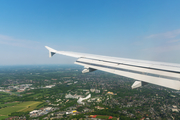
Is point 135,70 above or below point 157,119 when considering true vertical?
above

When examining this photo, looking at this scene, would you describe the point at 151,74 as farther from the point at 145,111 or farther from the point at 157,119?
the point at 145,111

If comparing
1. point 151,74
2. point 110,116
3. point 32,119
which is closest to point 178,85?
point 151,74

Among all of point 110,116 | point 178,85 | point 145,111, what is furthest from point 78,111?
point 178,85

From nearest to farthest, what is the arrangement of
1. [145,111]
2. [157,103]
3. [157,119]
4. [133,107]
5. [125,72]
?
1. [125,72]
2. [157,119]
3. [145,111]
4. [133,107]
5. [157,103]

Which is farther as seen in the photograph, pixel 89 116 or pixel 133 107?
pixel 133 107

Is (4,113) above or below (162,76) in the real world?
below

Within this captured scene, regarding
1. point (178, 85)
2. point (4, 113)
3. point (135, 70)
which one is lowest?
point (4, 113)

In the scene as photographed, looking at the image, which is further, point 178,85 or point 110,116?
point 110,116

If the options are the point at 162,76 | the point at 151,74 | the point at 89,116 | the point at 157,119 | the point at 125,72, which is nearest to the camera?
the point at 162,76

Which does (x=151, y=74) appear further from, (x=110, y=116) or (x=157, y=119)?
(x=157, y=119)
